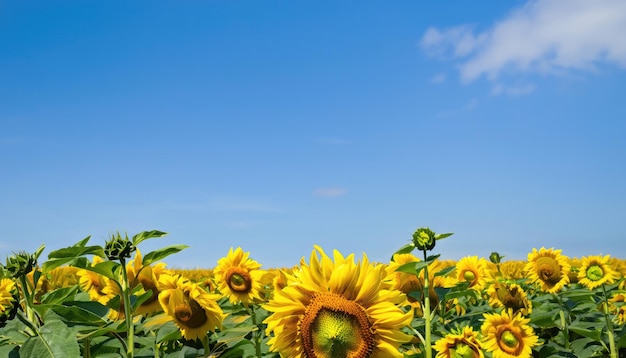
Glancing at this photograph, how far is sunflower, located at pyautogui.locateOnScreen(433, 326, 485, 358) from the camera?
3887mm

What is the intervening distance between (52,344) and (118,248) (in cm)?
55

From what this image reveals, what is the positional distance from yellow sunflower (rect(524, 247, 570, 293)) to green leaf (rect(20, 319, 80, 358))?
5.75 m

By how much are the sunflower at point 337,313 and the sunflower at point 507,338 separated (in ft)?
8.48

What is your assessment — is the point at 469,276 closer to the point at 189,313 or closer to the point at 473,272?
the point at 473,272

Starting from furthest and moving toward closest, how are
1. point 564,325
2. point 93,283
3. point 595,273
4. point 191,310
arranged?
point 595,273 < point 564,325 < point 93,283 < point 191,310

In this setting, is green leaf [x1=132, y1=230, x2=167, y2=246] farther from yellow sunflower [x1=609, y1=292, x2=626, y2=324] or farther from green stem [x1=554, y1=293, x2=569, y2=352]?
yellow sunflower [x1=609, y1=292, x2=626, y2=324]

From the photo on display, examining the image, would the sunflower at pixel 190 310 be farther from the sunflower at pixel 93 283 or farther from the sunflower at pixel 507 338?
the sunflower at pixel 507 338

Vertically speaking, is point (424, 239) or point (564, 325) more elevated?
point (424, 239)

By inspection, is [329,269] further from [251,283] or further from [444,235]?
[251,283]

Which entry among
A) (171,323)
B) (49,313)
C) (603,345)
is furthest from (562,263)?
(49,313)

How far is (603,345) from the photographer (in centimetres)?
521

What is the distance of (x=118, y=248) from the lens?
2580 millimetres

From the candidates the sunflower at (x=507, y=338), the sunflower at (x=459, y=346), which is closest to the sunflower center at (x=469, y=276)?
the sunflower at (x=507, y=338)

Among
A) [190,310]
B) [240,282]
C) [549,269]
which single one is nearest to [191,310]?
[190,310]
